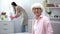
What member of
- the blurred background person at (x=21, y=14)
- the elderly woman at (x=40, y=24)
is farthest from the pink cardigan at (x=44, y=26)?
the blurred background person at (x=21, y=14)

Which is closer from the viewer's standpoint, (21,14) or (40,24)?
(40,24)

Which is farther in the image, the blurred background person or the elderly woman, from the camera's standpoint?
the blurred background person

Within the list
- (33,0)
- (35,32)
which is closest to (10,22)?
(33,0)

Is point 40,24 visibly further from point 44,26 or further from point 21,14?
point 21,14

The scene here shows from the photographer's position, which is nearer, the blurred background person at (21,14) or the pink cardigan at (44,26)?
the pink cardigan at (44,26)

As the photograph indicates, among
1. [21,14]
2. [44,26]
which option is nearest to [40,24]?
[44,26]

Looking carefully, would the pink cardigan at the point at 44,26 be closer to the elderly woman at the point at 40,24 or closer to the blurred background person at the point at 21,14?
the elderly woman at the point at 40,24

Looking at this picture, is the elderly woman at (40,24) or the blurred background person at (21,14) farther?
the blurred background person at (21,14)

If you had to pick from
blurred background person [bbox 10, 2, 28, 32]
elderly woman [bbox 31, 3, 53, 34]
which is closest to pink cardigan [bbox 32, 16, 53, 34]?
elderly woman [bbox 31, 3, 53, 34]

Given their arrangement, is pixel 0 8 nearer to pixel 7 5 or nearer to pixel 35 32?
pixel 7 5

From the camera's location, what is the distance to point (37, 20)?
6.66 ft

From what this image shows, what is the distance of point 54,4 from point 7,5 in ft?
6.01

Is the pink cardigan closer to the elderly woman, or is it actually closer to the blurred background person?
the elderly woman

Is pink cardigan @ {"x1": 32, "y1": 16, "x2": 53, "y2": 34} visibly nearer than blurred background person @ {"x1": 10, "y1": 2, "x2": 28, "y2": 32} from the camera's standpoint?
Yes
